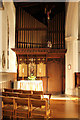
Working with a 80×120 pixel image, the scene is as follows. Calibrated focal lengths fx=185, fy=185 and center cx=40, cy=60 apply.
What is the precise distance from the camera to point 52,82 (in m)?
12.0

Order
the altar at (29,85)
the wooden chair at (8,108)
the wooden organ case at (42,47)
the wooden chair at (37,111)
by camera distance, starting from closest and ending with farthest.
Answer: the wooden chair at (37,111)
the wooden chair at (8,108)
the altar at (29,85)
the wooden organ case at (42,47)

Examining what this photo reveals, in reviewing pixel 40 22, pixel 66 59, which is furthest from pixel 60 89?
pixel 40 22

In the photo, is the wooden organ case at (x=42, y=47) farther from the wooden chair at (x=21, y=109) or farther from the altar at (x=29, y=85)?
the wooden chair at (x=21, y=109)

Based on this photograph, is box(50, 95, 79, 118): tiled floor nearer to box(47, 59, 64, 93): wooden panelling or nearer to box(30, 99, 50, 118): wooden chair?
box(30, 99, 50, 118): wooden chair

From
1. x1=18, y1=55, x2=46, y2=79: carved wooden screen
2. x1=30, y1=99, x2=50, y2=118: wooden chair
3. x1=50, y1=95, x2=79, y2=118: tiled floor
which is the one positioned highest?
x1=18, y1=55, x2=46, y2=79: carved wooden screen

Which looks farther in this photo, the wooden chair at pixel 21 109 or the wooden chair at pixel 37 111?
the wooden chair at pixel 21 109

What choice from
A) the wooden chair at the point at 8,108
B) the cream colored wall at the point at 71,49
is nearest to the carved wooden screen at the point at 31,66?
the cream colored wall at the point at 71,49

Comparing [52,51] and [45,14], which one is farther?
[45,14]

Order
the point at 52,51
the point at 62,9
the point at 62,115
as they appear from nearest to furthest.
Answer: the point at 62,115 < the point at 52,51 < the point at 62,9

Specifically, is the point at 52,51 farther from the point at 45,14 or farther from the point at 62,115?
the point at 62,115

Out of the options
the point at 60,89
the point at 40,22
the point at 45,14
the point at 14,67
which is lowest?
the point at 60,89

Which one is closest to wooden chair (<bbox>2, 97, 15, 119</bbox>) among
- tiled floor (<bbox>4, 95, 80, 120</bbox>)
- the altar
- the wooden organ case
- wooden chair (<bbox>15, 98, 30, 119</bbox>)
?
wooden chair (<bbox>15, 98, 30, 119</bbox>)

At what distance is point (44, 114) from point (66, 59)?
729cm

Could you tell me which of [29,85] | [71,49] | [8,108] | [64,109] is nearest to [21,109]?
[8,108]
